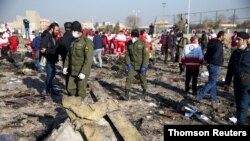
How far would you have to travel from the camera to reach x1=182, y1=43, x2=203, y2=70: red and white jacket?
9711 millimetres

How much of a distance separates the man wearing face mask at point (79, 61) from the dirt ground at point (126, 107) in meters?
0.71

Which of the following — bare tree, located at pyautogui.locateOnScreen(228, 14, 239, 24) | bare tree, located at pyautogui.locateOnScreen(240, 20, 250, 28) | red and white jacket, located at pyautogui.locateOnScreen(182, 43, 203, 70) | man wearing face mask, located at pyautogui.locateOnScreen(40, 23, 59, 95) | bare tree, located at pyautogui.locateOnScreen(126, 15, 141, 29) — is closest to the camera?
man wearing face mask, located at pyautogui.locateOnScreen(40, 23, 59, 95)

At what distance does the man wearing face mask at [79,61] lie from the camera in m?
7.45

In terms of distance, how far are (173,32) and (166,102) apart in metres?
9.27

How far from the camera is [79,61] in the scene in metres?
7.66

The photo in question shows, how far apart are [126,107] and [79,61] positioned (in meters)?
1.94

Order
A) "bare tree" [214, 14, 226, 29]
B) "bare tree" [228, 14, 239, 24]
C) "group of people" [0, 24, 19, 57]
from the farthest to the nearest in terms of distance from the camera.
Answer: "bare tree" [214, 14, 226, 29], "bare tree" [228, 14, 239, 24], "group of people" [0, 24, 19, 57]

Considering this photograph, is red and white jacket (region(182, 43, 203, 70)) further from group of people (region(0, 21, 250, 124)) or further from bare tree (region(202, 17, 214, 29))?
bare tree (region(202, 17, 214, 29))

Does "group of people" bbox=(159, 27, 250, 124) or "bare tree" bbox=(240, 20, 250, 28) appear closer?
"group of people" bbox=(159, 27, 250, 124)

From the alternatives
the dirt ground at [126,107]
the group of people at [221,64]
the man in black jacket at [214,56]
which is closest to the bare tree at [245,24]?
the dirt ground at [126,107]

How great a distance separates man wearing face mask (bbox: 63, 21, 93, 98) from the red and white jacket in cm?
337

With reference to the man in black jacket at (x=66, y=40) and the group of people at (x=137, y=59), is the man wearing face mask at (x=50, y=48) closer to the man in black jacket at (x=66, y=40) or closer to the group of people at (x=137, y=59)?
the group of people at (x=137, y=59)

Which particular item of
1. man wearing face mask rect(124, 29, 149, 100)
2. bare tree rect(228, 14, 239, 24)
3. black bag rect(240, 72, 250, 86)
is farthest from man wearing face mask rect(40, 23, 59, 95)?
bare tree rect(228, 14, 239, 24)

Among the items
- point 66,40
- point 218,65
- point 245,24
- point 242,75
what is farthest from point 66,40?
point 245,24
